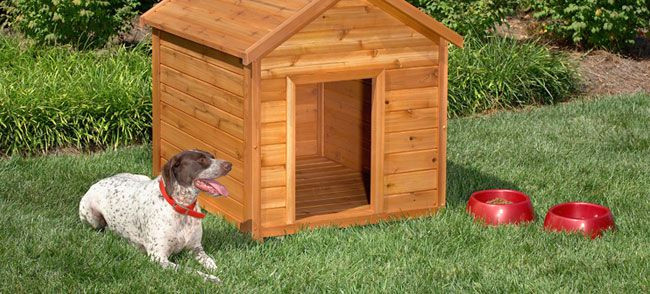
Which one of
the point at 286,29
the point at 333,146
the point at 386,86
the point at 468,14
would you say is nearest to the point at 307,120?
the point at 333,146

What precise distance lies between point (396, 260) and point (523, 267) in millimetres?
742

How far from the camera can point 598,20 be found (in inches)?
529

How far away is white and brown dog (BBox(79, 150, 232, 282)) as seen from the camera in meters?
7.45

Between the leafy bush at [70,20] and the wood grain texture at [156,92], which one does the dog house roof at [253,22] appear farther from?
the leafy bush at [70,20]

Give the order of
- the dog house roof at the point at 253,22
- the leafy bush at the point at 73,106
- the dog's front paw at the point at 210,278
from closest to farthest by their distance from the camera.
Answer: the dog's front paw at the point at 210,278
the dog house roof at the point at 253,22
the leafy bush at the point at 73,106

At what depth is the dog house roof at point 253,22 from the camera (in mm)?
7820

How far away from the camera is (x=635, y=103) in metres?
12.2

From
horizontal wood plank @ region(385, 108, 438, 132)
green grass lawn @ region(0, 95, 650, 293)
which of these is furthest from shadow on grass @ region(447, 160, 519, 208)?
horizontal wood plank @ region(385, 108, 438, 132)

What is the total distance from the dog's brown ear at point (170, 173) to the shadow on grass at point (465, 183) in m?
2.24

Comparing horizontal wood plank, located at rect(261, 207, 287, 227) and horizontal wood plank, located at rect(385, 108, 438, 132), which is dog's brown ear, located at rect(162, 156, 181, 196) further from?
horizontal wood plank, located at rect(385, 108, 438, 132)

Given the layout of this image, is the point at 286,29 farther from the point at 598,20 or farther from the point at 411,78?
the point at 598,20

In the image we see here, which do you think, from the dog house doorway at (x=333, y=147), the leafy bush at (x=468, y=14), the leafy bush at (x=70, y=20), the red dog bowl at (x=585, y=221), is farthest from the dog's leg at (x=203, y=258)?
the leafy bush at (x=468, y=14)

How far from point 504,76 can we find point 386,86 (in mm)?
4064

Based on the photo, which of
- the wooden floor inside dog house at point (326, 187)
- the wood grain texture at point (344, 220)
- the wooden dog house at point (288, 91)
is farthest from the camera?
the wooden floor inside dog house at point (326, 187)
